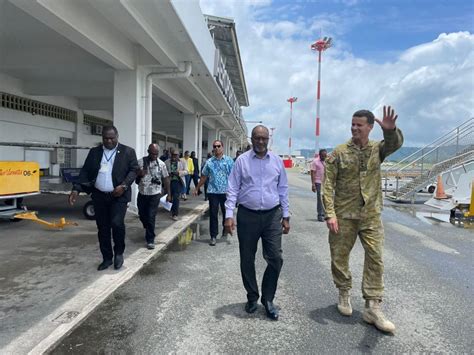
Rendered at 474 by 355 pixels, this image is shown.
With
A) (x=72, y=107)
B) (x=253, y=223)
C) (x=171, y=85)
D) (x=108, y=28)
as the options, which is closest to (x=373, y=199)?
(x=253, y=223)

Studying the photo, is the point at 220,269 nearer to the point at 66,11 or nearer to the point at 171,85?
the point at 66,11

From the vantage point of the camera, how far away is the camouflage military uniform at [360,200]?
3574 millimetres

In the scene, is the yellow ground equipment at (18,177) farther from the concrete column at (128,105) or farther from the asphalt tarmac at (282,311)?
the asphalt tarmac at (282,311)

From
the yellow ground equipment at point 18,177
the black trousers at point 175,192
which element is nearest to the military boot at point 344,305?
the black trousers at point 175,192

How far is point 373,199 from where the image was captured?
360 centimetres

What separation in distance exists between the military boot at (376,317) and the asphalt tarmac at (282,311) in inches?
2.3

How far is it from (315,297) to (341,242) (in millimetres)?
869

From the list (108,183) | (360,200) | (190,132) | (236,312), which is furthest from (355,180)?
(190,132)

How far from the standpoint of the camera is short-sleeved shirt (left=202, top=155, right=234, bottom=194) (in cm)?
697

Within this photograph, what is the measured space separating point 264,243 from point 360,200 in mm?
1018

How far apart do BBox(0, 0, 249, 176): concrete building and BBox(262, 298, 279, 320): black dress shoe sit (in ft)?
15.8

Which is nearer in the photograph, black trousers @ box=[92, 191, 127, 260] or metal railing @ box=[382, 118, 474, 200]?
black trousers @ box=[92, 191, 127, 260]

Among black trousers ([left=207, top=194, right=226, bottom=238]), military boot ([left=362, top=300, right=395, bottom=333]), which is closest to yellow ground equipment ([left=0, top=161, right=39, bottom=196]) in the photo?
black trousers ([left=207, top=194, right=226, bottom=238])

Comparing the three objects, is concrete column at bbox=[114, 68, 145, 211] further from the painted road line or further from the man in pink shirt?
the painted road line
